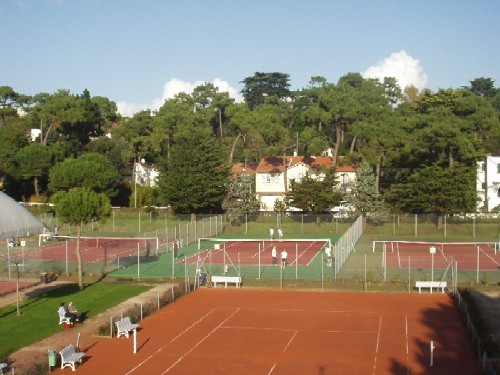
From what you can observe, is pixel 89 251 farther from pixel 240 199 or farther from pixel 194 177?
pixel 240 199

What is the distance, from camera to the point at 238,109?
93062mm

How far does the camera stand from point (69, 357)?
22.6 metres

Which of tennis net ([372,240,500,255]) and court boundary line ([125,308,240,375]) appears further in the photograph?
tennis net ([372,240,500,255])

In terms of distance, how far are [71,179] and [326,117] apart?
28371 mm

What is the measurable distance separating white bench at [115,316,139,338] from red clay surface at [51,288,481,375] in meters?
0.46

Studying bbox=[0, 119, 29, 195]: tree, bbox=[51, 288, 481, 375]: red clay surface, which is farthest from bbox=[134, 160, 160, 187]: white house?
bbox=[51, 288, 481, 375]: red clay surface

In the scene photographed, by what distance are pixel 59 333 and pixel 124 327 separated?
2779mm

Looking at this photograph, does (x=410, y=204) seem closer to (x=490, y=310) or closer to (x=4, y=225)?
(x=490, y=310)

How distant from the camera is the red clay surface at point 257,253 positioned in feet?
151

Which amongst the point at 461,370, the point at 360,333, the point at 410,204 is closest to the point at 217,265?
the point at 360,333

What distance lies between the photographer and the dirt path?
75.8 ft

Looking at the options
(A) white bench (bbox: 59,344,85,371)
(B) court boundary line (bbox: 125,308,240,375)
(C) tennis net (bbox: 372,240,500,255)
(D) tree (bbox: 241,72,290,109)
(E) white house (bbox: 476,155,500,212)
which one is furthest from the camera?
(D) tree (bbox: 241,72,290,109)

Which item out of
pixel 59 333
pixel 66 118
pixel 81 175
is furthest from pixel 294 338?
pixel 66 118

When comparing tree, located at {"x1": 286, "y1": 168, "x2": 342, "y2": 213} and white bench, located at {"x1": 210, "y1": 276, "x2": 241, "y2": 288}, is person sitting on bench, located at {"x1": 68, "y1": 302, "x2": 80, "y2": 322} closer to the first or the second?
white bench, located at {"x1": 210, "y1": 276, "x2": 241, "y2": 288}
